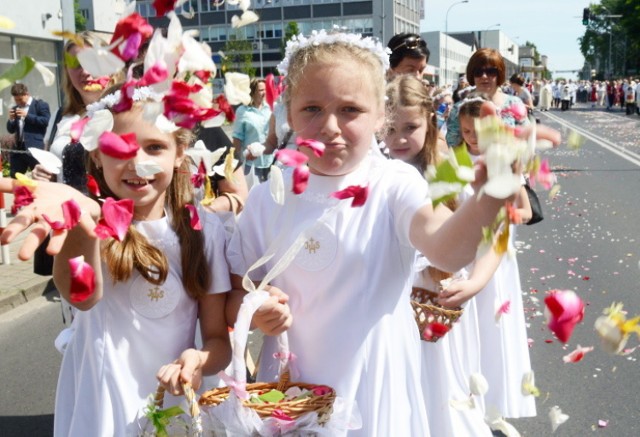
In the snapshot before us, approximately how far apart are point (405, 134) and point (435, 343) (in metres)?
0.99

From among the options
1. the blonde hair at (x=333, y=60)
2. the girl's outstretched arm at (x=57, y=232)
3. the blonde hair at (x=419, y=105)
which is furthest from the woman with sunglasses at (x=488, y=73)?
the girl's outstretched arm at (x=57, y=232)

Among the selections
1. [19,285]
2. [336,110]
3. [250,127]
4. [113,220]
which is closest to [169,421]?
[113,220]

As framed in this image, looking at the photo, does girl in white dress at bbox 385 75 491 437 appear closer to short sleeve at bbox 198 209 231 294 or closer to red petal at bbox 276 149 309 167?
short sleeve at bbox 198 209 231 294

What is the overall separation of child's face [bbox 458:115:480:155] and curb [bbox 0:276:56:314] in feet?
14.4

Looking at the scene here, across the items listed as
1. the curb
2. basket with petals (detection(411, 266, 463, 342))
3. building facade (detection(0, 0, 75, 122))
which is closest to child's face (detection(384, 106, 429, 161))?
basket with petals (detection(411, 266, 463, 342))

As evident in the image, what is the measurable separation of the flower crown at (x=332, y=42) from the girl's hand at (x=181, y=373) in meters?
0.93

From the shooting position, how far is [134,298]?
229 cm

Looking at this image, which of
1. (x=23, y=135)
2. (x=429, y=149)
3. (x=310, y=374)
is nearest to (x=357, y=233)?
(x=310, y=374)

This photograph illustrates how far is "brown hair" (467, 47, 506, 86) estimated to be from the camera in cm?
599

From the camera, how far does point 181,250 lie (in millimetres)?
2355

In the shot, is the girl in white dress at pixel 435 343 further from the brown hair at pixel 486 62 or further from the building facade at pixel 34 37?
the building facade at pixel 34 37

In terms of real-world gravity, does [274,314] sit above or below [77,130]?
below

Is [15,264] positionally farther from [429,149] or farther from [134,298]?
[134,298]

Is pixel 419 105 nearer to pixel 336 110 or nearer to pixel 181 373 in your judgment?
pixel 336 110
